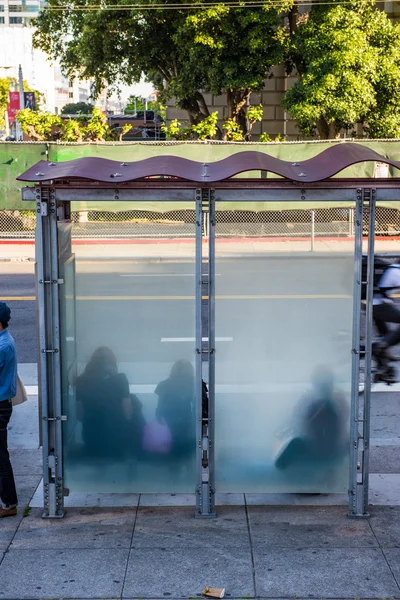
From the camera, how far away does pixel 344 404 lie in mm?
6273

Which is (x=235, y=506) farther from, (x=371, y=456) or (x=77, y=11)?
(x=77, y=11)

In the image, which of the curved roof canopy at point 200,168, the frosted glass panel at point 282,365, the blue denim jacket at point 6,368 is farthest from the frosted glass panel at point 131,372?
the curved roof canopy at point 200,168

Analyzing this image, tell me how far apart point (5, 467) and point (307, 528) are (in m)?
2.41

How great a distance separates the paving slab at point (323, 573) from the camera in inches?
202

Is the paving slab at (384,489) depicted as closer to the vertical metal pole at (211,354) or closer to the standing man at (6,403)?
the vertical metal pole at (211,354)

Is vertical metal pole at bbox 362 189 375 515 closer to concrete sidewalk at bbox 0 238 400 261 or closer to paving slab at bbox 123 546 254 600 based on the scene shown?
concrete sidewalk at bbox 0 238 400 261

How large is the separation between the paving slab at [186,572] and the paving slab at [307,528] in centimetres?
33

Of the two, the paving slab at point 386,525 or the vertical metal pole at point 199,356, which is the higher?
the vertical metal pole at point 199,356

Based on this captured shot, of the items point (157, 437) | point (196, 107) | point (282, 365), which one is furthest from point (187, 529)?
point (196, 107)

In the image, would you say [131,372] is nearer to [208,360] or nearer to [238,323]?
[208,360]

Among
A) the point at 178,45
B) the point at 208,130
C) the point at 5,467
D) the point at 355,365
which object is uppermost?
the point at 178,45

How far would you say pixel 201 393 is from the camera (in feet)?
20.2

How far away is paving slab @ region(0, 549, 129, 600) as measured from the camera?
514cm

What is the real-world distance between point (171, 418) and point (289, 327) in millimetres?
1188
